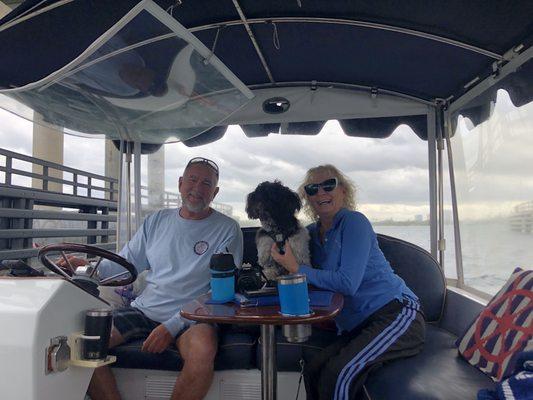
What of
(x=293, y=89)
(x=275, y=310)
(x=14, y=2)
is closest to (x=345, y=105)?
(x=293, y=89)

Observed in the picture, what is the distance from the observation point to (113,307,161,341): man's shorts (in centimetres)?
229

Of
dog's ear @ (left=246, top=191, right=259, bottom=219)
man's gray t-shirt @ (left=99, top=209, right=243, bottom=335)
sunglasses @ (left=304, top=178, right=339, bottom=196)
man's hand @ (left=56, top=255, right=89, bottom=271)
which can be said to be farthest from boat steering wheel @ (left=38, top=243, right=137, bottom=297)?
sunglasses @ (left=304, top=178, right=339, bottom=196)

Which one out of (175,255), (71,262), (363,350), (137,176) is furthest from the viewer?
(137,176)

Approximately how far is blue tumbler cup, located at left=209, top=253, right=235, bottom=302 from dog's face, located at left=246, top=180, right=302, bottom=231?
56cm

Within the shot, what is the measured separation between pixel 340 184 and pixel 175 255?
3.63ft

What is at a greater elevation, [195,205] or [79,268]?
[195,205]

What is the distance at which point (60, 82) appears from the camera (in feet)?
7.83

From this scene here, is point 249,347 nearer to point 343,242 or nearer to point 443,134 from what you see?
point 343,242

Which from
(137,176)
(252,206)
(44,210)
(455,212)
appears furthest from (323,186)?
(44,210)

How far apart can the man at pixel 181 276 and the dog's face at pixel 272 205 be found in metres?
0.29

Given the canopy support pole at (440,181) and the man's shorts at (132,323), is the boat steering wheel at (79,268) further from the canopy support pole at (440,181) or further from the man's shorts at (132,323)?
the canopy support pole at (440,181)

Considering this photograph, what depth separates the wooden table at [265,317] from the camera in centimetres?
150

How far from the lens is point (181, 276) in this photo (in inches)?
98.0

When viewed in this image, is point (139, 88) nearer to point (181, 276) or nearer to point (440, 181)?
point (181, 276)
